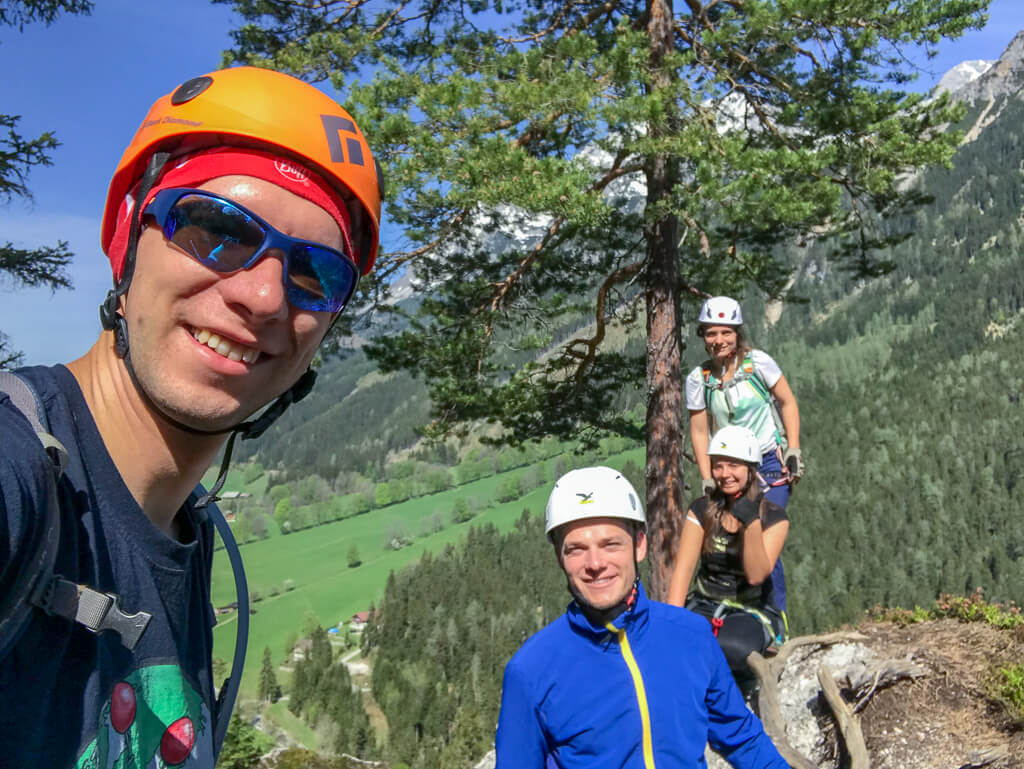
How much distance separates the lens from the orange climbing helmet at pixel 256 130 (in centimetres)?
120

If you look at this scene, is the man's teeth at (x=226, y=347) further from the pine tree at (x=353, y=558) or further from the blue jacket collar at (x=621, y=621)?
the pine tree at (x=353, y=558)

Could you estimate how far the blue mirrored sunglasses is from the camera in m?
1.10

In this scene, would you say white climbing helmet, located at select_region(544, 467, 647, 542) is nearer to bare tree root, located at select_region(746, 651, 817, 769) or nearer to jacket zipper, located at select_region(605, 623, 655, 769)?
jacket zipper, located at select_region(605, 623, 655, 769)

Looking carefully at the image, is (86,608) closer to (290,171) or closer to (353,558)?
(290,171)

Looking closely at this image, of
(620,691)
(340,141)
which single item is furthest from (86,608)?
(620,691)

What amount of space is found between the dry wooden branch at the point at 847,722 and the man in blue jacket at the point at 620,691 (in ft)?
9.76

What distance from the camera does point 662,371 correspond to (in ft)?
29.6

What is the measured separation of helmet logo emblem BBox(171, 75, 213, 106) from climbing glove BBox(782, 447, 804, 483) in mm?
4571

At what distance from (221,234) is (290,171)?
19 cm

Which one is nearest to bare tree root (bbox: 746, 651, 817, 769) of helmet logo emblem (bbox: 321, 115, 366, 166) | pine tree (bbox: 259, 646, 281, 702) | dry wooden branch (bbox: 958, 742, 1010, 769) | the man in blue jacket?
dry wooden branch (bbox: 958, 742, 1010, 769)

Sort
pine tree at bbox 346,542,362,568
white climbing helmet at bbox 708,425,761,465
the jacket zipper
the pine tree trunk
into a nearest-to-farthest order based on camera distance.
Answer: the jacket zipper < white climbing helmet at bbox 708,425,761,465 < the pine tree trunk < pine tree at bbox 346,542,362,568

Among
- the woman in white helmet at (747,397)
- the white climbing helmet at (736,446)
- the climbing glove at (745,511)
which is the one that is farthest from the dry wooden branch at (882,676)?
the white climbing helmet at (736,446)

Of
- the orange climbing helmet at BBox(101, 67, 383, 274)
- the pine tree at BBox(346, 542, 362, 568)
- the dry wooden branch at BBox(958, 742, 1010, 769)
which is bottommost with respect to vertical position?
the dry wooden branch at BBox(958, 742, 1010, 769)

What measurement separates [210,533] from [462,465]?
6476 inches
